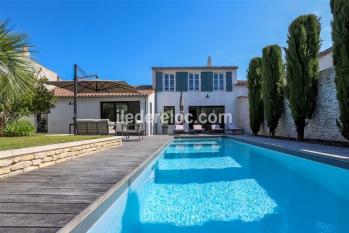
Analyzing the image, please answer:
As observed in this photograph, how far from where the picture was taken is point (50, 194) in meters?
3.69

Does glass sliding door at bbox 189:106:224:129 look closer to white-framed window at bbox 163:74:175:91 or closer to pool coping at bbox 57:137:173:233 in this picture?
white-framed window at bbox 163:74:175:91

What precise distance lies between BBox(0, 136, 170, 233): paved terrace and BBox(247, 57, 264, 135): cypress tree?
46.0 feet

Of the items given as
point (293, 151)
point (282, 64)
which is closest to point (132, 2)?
point (282, 64)

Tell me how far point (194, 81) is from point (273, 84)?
8598mm

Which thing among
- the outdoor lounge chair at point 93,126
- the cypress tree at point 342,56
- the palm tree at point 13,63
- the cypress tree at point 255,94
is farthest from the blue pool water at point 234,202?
the cypress tree at point 255,94

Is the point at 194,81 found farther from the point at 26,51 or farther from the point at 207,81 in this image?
the point at 26,51

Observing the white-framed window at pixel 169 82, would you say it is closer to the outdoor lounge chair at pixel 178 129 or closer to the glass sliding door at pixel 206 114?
the glass sliding door at pixel 206 114

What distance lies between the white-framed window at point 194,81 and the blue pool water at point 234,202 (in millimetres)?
16317

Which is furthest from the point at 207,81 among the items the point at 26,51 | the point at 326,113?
the point at 26,51

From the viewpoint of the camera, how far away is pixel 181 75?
937 inches

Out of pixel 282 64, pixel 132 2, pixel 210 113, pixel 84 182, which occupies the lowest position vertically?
pixel 84 182

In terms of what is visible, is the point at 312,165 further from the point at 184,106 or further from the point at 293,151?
the point at 184,106

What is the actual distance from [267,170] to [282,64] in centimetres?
999

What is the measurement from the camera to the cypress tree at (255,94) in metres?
Answer: 18.7
